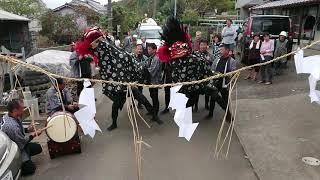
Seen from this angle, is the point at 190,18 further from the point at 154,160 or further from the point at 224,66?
the point at 154,160

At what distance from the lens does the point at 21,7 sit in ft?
78.7

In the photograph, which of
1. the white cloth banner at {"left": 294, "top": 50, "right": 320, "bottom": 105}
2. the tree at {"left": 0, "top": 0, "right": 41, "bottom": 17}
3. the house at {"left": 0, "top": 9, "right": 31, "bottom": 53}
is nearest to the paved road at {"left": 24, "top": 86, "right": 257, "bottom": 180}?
the white cloth banner at {"left": 294, "top": 50, "right": 320, "bottom": 105}

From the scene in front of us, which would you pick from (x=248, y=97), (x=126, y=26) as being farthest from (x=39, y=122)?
(x=126, y=26)

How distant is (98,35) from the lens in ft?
20.5

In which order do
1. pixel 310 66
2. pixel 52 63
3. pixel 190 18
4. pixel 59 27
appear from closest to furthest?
pixel 310 66, pixel 52 63, pixel 59 27, pixel 190 18

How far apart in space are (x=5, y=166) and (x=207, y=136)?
3.85 meters

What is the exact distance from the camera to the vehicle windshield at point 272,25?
42.2ft

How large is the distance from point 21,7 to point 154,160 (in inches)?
858

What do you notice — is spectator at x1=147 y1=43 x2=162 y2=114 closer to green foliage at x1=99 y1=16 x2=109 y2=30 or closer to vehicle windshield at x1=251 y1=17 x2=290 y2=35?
vehicle windshield at x1=251 y1=17 x2=290 y2=35

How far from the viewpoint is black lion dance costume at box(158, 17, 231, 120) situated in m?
6.34

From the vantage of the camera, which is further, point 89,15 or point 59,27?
point 89,15

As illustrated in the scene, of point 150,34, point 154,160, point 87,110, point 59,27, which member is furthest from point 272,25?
point 59,27

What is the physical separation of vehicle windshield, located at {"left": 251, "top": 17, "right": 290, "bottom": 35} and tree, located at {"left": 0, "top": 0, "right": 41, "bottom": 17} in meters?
17.6

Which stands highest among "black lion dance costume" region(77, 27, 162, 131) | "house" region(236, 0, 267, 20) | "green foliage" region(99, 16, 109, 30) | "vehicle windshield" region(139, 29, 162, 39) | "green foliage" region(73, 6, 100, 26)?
"house" region(236, 0, 267, 20)
